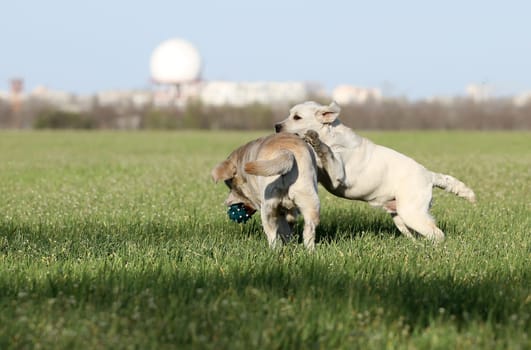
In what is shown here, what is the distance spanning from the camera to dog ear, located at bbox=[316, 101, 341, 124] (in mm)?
7820

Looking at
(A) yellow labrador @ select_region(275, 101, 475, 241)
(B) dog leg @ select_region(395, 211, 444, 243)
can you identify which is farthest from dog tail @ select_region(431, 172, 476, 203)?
(B) dog leg @ select_region(395, 211, 444, 243)

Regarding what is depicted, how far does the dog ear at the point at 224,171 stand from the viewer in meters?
7.18

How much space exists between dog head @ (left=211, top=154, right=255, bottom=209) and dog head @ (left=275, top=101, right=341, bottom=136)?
32.2 inches

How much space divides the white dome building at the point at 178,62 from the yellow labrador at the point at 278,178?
96.3 metres

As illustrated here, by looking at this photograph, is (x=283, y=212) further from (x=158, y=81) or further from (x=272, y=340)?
(x=158, y=81)

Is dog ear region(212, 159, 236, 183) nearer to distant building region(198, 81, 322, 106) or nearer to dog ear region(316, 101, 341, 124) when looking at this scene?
dog ear region(316, 101, 341, 124)

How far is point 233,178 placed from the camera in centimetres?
734

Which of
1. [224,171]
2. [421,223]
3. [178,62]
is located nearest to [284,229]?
[224,171]

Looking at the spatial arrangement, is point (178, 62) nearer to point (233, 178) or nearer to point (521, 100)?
point (521, 100)

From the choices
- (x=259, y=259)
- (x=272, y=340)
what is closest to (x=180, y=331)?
(x=272, y=340)

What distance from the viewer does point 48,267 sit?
19.4ft

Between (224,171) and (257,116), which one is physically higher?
(224,171)

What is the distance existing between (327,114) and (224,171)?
1.27 metres

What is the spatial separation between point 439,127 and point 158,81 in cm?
4388
